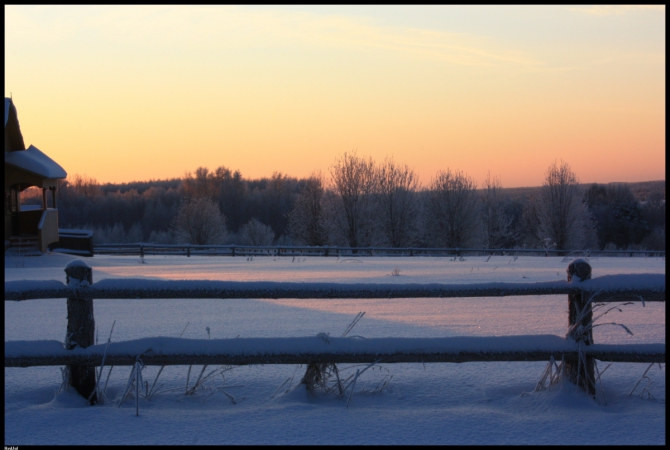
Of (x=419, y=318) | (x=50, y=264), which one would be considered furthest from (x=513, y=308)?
(x=50, y=264)

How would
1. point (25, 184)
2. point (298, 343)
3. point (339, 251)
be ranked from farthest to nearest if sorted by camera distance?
point (339, 251)
point (25, 184)
point (298, 343)

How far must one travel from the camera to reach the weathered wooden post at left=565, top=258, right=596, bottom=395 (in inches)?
173

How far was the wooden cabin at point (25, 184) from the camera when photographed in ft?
74.7

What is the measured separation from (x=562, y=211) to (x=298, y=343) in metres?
53.8

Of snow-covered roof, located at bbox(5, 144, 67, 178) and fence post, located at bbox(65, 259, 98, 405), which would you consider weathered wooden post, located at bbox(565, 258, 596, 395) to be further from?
snow-covered roof, located at bbox(5, 144, 67, 178)

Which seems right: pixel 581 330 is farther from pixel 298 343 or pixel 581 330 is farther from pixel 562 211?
pixel 562 211

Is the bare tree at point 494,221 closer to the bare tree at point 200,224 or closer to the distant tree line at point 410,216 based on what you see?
the distant tree line at point 410,216

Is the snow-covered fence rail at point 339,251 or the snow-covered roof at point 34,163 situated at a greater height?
the snow-covered roof at point 34,163

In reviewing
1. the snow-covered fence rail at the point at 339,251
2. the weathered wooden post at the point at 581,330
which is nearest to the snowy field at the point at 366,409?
the weathered wooden post at the point at 581,330

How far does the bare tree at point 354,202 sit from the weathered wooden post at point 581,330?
151ft

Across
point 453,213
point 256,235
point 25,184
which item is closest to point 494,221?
point 453,213

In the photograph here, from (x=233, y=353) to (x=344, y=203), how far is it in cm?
4854

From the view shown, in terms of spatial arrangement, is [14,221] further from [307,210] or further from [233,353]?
[307,210]

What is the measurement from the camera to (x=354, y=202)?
172 ft
